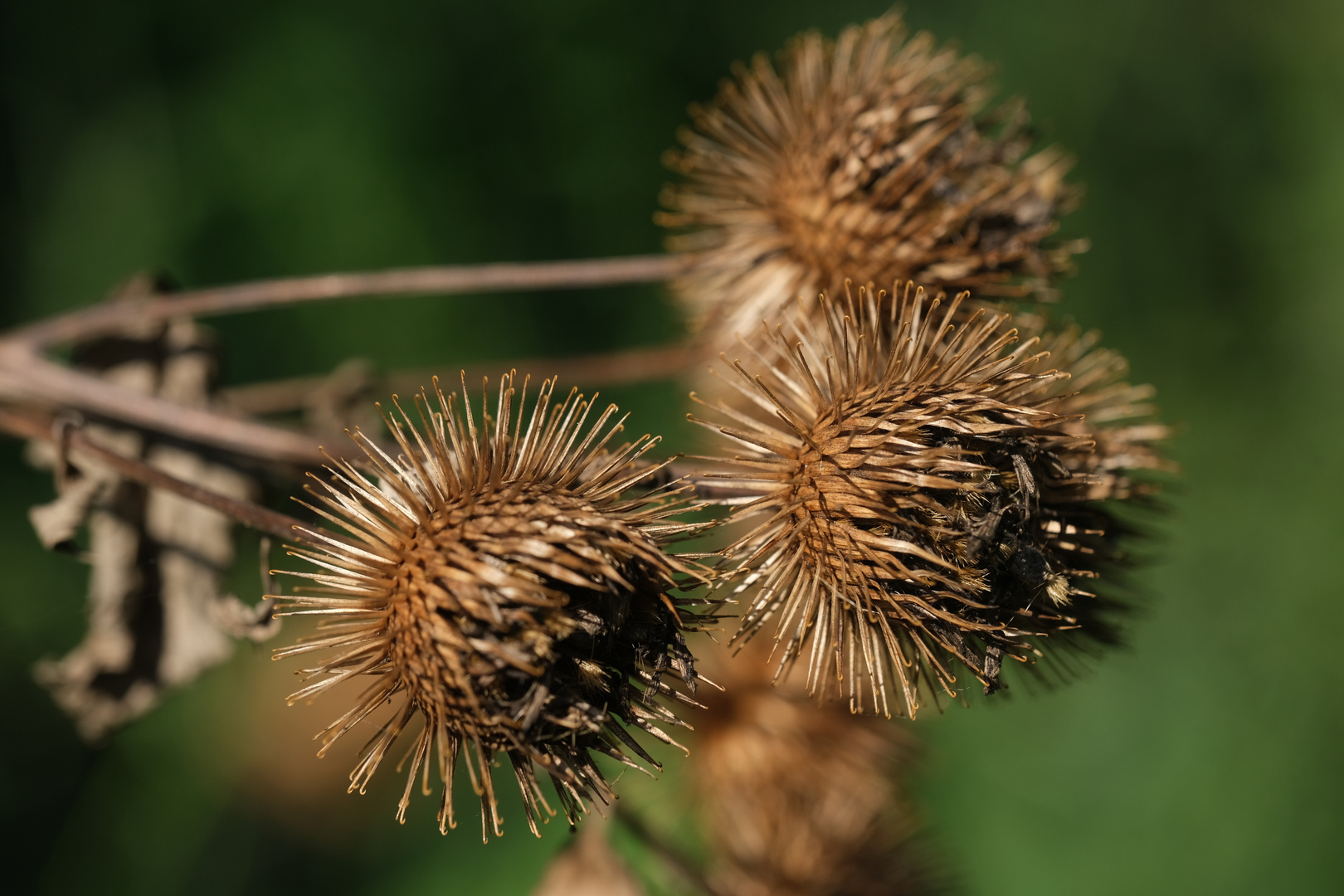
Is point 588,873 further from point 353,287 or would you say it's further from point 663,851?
point 353,287

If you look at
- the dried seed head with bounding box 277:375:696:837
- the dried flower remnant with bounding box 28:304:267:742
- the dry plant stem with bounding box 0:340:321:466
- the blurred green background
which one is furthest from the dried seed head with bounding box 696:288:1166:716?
the blurred green background

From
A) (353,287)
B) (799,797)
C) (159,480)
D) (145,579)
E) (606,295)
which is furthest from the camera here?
(606,295)

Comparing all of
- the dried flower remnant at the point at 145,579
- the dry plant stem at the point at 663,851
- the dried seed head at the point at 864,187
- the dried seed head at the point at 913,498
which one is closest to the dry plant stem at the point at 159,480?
the dried flower remnant at the point at 145,579

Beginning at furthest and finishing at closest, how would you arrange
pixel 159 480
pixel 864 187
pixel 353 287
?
pixel 353 287, pixel 864 187, pixel 159 480

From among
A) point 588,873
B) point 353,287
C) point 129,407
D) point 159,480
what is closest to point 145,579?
point 129,407

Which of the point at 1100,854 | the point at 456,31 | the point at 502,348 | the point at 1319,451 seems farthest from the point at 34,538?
the point at 1319,451

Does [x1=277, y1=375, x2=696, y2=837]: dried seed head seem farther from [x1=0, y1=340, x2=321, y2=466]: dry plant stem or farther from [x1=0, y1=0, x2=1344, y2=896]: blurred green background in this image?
[x1=0, y1=0, x2=1344, y2=896]: blurred green background
